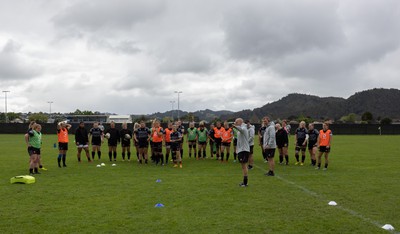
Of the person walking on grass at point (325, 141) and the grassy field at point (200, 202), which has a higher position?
the person walking on grass at point (325, 141)

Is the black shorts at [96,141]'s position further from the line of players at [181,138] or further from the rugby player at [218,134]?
the rugby player at [218,134]

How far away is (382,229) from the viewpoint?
6891mm

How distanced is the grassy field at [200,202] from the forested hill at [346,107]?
11904cm

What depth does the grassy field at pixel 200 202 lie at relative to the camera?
7.18 m

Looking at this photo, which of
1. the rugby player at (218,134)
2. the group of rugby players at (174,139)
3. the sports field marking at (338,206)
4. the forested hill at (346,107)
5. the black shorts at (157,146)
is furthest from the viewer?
the forested hill at (346,107)

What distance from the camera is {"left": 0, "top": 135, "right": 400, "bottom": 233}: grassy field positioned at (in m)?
7.18

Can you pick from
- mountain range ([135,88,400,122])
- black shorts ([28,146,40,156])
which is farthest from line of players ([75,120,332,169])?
mountain range ([135,88,400,122])

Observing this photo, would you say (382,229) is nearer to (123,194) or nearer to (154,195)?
(154,195)

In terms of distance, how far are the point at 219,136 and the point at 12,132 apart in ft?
162

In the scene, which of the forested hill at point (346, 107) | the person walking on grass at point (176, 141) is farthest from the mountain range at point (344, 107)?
the person walking on grass at point (176, 141)

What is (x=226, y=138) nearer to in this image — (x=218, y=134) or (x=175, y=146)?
(x=218, y=134)

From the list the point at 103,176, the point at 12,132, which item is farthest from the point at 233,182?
the point at 12,132

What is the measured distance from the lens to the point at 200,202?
9.20m

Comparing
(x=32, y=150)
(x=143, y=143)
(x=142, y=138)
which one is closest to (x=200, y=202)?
(x=32, y=150)
